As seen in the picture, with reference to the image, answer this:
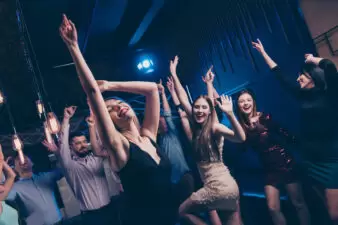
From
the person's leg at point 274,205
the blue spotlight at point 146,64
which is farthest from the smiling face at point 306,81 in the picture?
the blue spotlight at point 146,64

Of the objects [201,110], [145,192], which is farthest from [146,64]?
[145,192]

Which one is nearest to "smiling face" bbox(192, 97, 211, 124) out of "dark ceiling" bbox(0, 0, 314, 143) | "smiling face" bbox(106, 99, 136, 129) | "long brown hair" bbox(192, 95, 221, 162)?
"long brown hair" bbox(192, 95, 221, 162)

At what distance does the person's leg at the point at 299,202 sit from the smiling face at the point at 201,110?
1.02m

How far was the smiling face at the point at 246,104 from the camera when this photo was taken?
9.80 ft

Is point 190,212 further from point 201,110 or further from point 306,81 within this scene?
point 306,81

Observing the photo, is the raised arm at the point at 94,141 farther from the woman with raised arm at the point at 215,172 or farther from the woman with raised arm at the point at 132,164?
the woman with raised arm at the point at 132,164

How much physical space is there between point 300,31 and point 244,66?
0.99 m

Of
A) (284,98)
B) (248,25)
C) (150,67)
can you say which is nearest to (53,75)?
(150,67)

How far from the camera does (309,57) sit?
8.09ft

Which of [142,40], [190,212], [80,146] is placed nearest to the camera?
[190,212]

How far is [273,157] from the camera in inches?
108

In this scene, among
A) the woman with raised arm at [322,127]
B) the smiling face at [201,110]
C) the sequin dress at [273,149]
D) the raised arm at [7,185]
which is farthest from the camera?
the raised arm at [7,185]

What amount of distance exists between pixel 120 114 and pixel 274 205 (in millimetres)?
1872

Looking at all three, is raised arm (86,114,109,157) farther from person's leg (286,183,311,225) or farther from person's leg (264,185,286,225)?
person's leg (286,183,311,225)
